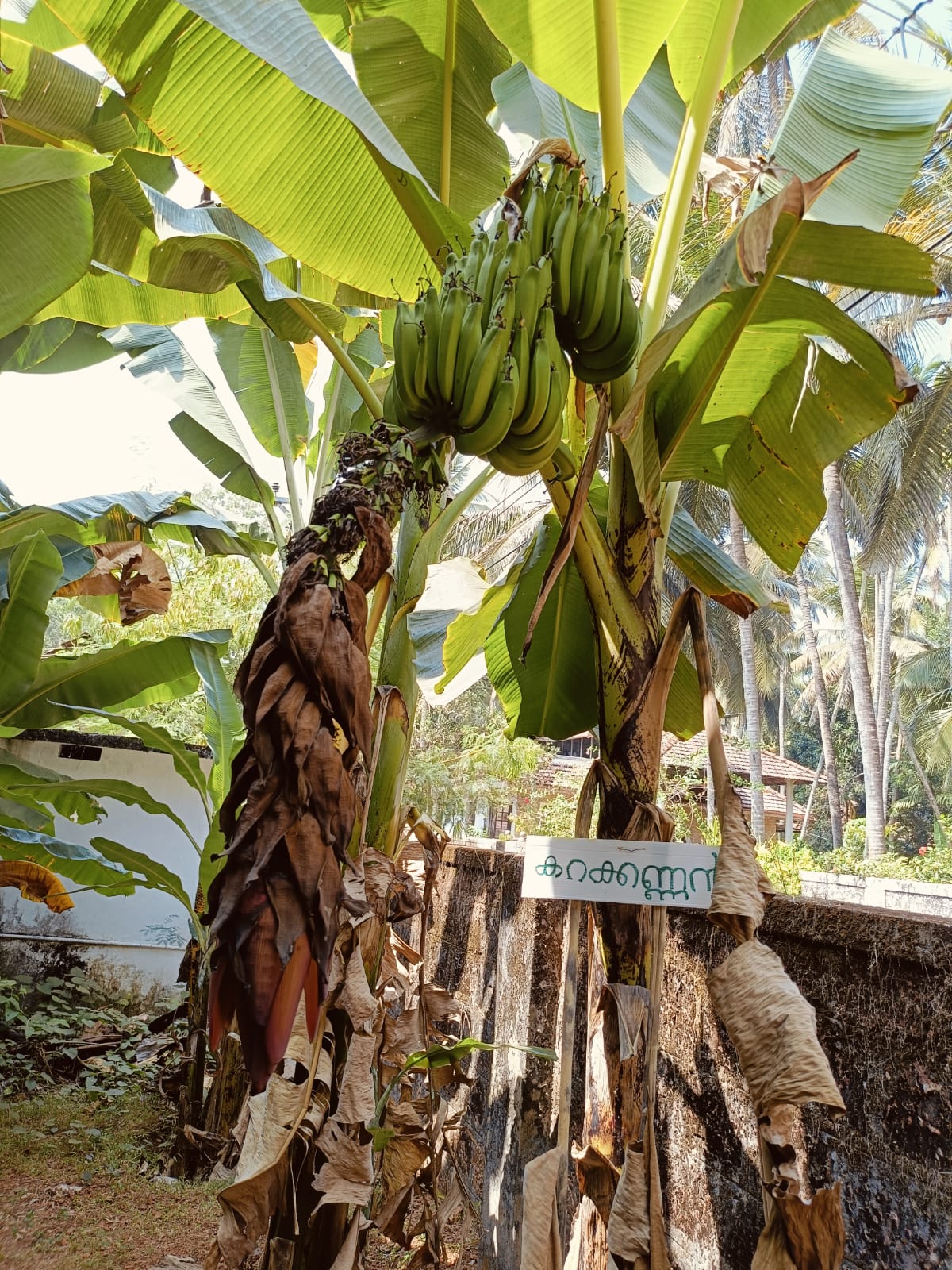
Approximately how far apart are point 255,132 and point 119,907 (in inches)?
221

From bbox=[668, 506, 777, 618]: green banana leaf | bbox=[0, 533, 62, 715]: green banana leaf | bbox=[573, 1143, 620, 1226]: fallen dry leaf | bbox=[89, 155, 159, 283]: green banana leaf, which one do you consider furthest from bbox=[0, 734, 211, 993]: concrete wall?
bbox=[573, 1143, 620, 1226]: fallen dry leaf

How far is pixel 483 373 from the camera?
1.28 m

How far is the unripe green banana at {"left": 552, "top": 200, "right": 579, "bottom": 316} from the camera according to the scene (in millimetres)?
1493

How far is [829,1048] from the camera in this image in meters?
1.34

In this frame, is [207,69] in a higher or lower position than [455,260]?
higher

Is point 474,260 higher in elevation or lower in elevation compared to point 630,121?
lower

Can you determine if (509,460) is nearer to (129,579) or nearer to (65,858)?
(129,579)

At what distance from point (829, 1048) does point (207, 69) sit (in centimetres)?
212

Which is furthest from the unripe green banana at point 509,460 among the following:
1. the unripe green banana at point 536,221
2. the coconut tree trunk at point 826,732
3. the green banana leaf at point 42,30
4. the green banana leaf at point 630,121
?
the coconut tree trunk at point 826,732

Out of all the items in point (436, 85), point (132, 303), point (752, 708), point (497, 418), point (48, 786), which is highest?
point (752, 708)

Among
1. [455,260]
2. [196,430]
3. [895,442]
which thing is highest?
[895,442]

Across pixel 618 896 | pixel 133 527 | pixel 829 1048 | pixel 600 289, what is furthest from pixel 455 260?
pixel 133 527

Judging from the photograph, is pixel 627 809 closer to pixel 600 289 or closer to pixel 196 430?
pixel 600 289

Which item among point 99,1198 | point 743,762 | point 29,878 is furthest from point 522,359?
point 743,762
